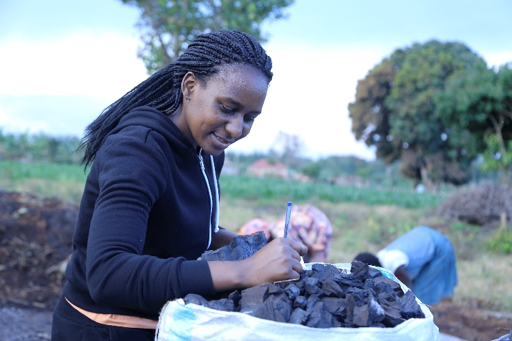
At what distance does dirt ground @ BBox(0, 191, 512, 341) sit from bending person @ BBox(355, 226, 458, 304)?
0.39m

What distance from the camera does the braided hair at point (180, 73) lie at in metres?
1.56

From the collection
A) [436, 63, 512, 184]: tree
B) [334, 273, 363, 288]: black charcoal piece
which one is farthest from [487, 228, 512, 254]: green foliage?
[334, 273, 363, 288]: black charcoal piece

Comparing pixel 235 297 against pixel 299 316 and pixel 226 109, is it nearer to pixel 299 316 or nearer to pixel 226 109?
pixel 299 316

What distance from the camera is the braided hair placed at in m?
1.56

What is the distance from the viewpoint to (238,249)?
148cm

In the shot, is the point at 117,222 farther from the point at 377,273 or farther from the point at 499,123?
the point at 499,123

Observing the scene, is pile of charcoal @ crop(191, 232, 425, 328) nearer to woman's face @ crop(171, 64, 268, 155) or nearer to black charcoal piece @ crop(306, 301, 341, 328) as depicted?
black charcoal piece @ crop(306, 301, 341, 328)

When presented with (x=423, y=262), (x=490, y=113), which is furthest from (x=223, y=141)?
(x=490, y=113)

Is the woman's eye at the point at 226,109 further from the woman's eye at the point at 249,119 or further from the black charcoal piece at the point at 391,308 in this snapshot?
the black charcoal piece at the point at 391,308

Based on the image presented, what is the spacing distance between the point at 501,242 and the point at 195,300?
9.05 metres

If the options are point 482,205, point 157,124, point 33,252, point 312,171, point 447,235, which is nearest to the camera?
point 157,124

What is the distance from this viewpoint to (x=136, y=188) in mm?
1285

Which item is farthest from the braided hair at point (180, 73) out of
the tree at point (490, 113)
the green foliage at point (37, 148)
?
the green foliage at point (37, 148)

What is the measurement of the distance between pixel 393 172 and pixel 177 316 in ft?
195
